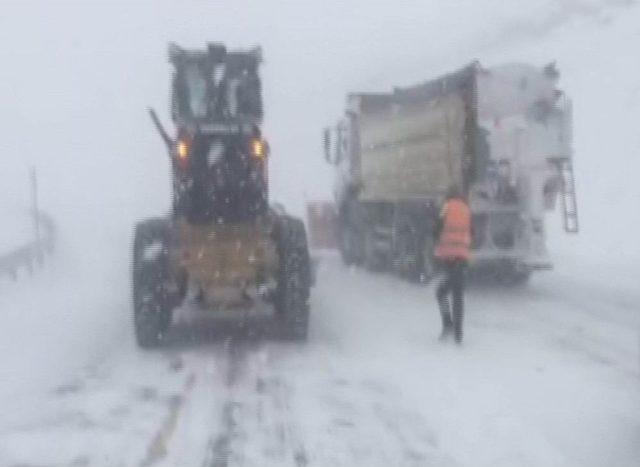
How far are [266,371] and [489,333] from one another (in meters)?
3.45

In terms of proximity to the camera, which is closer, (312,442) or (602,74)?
(312,442)

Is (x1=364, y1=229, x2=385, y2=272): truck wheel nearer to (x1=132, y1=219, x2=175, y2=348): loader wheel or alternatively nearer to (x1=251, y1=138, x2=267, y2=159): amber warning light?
(x1=251, y1=138, x2=267, y2=159): amber warning light

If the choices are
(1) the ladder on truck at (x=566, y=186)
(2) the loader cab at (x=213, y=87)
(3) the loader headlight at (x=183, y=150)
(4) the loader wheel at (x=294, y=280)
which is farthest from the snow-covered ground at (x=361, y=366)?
(2) the loader cab at (x=213, y=87)

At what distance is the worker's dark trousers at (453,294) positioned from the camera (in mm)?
13273

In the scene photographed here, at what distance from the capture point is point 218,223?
1395cm

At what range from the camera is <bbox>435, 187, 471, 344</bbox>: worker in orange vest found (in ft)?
43.9

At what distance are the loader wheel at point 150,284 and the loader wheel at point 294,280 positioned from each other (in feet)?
4.39

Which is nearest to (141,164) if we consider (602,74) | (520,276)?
(602,74)

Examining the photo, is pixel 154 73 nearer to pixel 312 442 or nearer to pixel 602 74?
pixel 602 74

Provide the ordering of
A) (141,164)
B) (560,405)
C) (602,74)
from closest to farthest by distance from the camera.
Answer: (560,405), (602,74), (141,164)

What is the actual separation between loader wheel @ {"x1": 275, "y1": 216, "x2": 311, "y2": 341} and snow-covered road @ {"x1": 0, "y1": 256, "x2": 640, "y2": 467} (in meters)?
0.31

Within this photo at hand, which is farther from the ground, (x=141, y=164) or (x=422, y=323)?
(x=141, y=164)

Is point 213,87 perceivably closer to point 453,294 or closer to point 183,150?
point 183,150

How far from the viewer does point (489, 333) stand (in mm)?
14242
